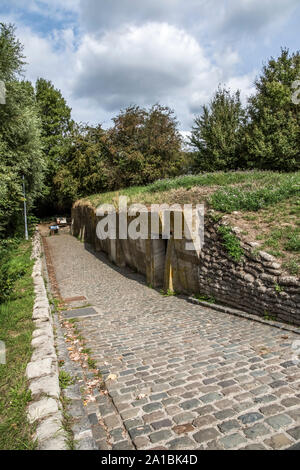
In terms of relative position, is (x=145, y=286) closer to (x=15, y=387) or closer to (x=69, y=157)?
(x=15, y=387)

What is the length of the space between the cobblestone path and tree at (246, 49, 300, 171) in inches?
558

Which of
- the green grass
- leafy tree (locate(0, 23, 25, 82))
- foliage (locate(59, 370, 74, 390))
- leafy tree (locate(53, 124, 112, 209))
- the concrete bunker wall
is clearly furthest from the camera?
leafy tree (locate(53, 124, 112, 209))

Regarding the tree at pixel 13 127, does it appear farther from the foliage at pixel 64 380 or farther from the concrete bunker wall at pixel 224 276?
the foliage at pixel 64 380

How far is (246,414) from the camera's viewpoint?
320cm

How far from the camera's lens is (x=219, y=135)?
21.6m

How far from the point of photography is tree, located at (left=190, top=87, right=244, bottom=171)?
851 inches

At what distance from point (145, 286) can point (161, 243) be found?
1.65 metres

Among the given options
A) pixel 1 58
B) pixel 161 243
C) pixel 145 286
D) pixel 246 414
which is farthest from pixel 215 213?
pixel 1 58

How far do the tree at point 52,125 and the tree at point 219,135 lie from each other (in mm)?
15184

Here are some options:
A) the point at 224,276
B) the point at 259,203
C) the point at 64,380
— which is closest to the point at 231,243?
the point at 224,276

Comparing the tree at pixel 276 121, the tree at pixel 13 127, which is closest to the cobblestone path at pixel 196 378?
the tree at pixel 13 127

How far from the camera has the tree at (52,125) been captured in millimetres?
32531

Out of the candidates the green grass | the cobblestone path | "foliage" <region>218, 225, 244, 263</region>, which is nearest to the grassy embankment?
"foliage" <region>218, 225, 244, 263</region>

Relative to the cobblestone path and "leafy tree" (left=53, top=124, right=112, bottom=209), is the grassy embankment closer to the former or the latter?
the cobblestone path
